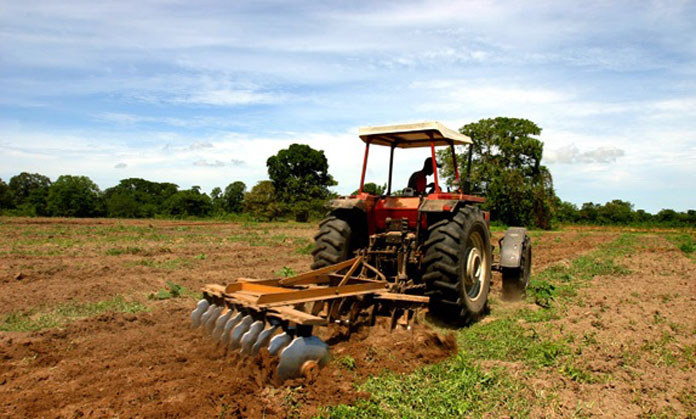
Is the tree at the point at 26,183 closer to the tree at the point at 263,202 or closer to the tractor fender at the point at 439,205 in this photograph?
the tree at the point at 263,202

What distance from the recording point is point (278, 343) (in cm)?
403

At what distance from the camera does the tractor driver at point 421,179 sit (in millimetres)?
6781

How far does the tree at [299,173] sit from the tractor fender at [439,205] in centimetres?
3489

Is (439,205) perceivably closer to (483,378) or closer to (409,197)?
(409,197)

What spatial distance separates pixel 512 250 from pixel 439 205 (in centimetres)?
222

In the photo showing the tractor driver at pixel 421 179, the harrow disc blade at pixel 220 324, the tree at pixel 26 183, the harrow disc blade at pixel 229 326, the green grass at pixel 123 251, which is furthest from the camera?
the tree at pixel 26 183

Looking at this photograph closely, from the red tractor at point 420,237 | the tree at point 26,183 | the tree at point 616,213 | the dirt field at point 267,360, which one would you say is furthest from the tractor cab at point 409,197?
the tree at point 26,183

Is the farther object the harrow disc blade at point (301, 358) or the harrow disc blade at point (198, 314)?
the harrow disc blade at point (198, 314)

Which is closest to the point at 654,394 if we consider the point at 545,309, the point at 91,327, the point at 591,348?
the point at 591,348

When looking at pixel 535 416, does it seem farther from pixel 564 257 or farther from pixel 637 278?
pixel 564 257

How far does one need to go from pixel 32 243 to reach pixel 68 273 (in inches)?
265

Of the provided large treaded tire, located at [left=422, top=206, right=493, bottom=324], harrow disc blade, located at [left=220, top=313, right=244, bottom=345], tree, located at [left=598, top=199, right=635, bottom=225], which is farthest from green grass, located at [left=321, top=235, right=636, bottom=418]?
tree, located at [left=598, top=199, right=635, bottom=225]

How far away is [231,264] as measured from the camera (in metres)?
11.5

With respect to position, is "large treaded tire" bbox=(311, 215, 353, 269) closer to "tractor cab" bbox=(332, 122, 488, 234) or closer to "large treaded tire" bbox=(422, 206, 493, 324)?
"tractor cab" bbox=(332, 122, 488, 234)
